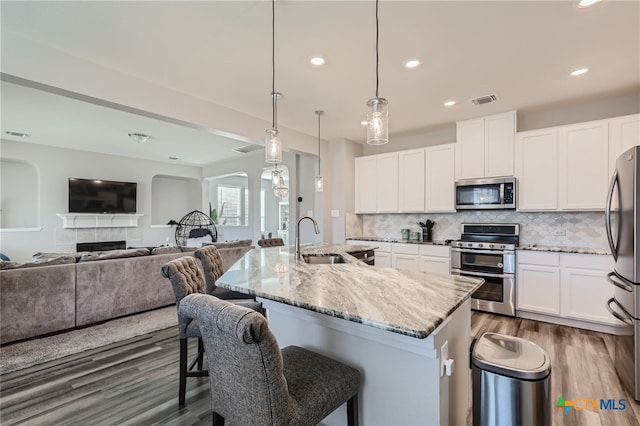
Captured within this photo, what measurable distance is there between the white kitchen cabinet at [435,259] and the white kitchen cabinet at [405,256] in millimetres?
76

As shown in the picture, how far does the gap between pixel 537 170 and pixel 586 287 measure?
150cm

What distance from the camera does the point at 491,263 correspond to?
3.88m

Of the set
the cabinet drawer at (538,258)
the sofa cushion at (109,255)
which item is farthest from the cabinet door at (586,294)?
the sofa cushion at (109,255)

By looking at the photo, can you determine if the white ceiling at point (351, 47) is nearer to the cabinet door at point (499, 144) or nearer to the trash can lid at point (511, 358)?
the cabinet door at point (499, 144)

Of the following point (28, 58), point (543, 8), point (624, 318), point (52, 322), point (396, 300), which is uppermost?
point (543, 8)

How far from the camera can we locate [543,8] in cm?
207

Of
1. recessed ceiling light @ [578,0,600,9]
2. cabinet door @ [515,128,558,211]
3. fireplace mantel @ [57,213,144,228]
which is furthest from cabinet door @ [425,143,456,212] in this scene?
fireplace mantel @ [57,213,144,228]

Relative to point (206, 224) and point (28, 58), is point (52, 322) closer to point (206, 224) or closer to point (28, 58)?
point (28, 58)

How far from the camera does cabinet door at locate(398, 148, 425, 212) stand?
477 cm

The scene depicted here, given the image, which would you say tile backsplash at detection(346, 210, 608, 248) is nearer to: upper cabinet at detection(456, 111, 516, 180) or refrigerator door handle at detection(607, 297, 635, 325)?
upper cabinet at detection(456, 111, 516, 180)

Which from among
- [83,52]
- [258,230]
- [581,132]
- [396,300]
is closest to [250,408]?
[396,300]

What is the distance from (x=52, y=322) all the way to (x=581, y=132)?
6490 millimetres

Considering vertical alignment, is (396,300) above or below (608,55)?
below

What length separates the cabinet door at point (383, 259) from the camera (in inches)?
189
